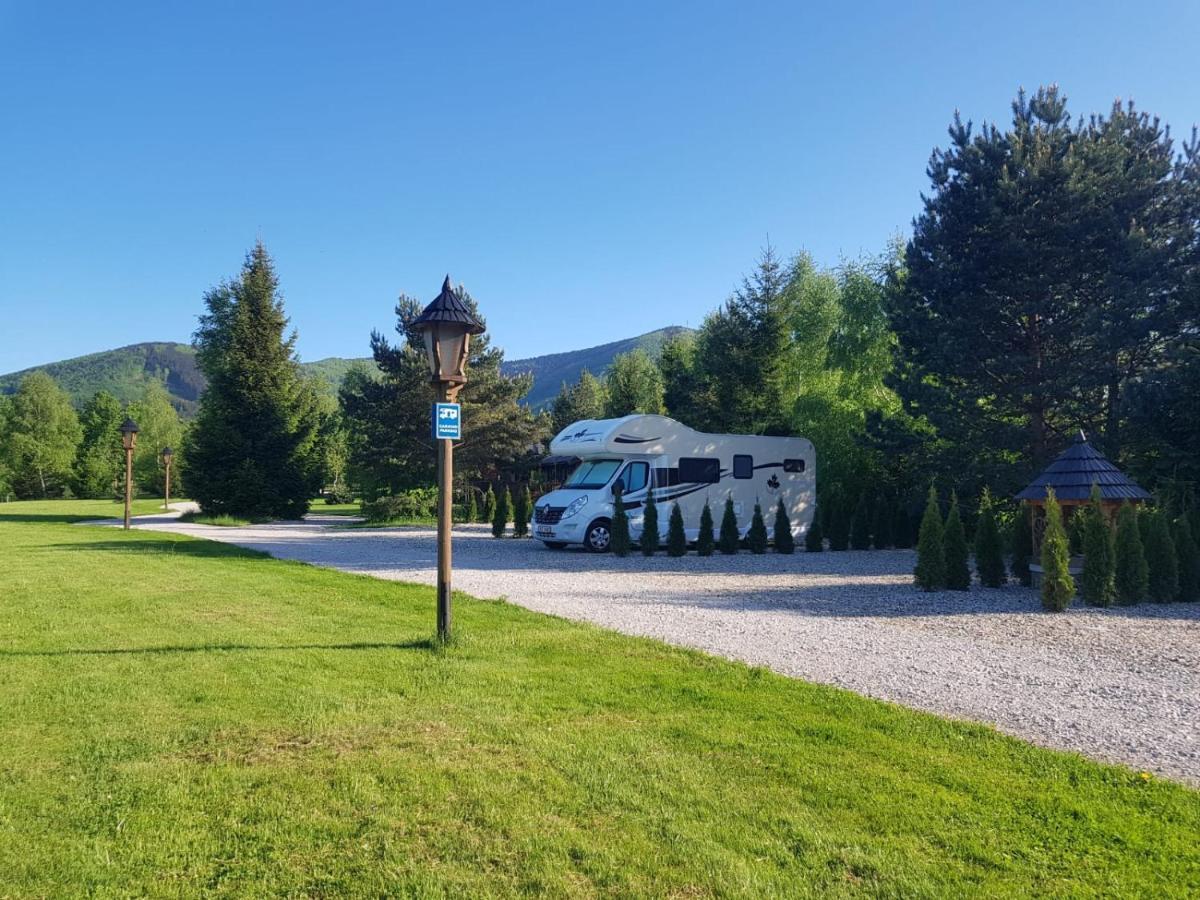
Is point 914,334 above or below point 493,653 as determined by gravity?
above

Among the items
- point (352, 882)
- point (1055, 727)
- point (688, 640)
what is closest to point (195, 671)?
point (352, 882)

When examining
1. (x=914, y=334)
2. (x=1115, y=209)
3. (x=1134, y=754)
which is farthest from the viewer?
(x=914, y=334)

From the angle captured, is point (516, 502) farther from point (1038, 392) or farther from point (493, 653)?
point (493, 653)

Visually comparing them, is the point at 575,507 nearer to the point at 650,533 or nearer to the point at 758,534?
the point at 650,533

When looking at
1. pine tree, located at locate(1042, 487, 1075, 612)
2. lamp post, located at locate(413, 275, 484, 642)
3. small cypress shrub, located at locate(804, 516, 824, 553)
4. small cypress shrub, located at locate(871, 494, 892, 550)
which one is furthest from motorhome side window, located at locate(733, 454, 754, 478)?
lamp post, located at locate(413, 275, 484, 642)

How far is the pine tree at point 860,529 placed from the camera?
59.7 ft

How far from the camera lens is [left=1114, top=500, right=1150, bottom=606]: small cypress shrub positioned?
31.9ft

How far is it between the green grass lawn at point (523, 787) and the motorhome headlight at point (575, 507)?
34.1ft

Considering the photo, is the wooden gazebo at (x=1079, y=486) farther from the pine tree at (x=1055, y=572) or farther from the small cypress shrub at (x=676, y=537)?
the small cypress shrub at (x=676, y=537)

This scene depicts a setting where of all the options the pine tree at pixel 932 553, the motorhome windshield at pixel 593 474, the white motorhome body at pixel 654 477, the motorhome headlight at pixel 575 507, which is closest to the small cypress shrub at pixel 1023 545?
the pine tree at pixel 932 553

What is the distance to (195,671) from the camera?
563cm

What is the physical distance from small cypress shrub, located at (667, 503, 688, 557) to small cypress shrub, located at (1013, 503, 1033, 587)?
20.0 feet

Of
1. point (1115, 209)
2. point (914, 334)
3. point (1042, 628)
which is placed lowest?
point (1042, 628)

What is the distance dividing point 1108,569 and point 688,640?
18.8ft
